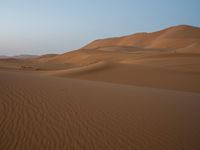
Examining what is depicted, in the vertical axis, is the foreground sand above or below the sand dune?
below

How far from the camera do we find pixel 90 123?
473cm

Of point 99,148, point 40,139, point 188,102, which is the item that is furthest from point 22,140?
point 188,102

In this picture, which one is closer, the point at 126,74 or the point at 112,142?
the point at 112,142

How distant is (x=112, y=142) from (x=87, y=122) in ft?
3.36

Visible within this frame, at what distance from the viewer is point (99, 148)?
3.66 meters

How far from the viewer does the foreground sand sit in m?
3.78

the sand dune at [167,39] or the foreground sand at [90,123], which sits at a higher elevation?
the sand dune at [167,39]

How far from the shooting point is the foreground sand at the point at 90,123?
12.4 ft

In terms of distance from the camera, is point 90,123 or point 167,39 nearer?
point 90,123

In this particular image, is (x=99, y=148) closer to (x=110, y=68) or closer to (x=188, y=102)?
(x=188, y=102)

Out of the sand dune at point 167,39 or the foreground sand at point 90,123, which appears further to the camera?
the sand dune at point 167,39

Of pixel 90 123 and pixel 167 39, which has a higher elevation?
pixel 167 39

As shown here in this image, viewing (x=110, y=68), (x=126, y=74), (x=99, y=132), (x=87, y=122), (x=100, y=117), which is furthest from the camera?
(x=110, y=68)

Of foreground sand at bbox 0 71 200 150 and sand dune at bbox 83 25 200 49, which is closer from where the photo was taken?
foreground sand at bbox 0 71 200 150
